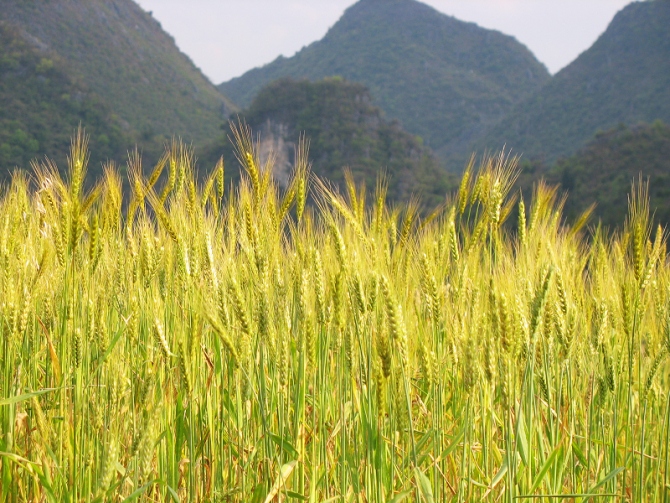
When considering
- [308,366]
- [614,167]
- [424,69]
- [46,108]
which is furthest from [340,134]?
[308,366]

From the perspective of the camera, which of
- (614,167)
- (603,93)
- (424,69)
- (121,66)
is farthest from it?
(424,69)

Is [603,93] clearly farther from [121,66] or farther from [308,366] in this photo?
[308,366]

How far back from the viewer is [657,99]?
6800 centimetres

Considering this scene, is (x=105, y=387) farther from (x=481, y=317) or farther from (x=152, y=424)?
(x=481, y=317)

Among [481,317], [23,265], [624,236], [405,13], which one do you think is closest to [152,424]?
[481,317]

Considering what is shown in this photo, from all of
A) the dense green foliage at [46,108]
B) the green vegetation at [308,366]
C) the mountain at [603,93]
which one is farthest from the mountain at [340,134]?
the green vegetation at [308,366]

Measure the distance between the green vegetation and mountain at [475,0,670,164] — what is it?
66354 millimetres

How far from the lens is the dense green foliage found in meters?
43.7

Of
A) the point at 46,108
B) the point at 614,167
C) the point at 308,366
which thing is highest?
the point at 46,108

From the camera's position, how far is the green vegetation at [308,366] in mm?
1615

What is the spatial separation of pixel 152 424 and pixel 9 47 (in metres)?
64.3

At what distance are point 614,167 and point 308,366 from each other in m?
45.5

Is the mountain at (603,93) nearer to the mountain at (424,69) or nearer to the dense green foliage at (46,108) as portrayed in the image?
the mountain at (424,69)

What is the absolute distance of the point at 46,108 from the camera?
49.4 metres
